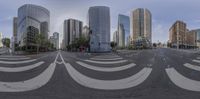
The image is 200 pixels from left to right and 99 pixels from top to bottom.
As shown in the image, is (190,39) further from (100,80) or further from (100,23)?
(100,80)

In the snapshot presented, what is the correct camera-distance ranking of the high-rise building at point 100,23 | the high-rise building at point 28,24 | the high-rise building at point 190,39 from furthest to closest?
the high-rise building at point 190,39
the high-rise building at point 100,23
the high-rise building at point 28,24

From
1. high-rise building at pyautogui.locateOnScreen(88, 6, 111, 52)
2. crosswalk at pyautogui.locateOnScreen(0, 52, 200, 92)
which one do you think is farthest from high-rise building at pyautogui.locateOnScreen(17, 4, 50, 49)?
crosswalk at pyautogui.locateOnScreen(0, 52, 200, 92)

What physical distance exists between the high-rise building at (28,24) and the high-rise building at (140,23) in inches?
3486

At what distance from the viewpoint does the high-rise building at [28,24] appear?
4190 inches

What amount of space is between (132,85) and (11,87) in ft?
A: 14.2

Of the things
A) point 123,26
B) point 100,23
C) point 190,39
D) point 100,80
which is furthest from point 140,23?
point 100,80

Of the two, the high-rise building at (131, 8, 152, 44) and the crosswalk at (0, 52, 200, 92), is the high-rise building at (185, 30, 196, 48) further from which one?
the crosswalk at (0, 52, 200, 92)

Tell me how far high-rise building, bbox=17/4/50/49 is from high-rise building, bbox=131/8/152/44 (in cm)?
8855

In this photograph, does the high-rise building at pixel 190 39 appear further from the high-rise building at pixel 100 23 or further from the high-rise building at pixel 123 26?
→ the high-rise building at pixel 100 23

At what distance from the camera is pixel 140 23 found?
185375mm

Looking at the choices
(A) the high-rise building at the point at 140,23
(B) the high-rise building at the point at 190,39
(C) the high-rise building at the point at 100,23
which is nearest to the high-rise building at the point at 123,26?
(A) the high-rise building at the point at 140,23

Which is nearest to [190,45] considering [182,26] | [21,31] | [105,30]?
[182,26]

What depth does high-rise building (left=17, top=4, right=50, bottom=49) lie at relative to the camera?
106438 millimetres

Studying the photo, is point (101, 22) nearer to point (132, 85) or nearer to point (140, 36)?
point (140, 36)
